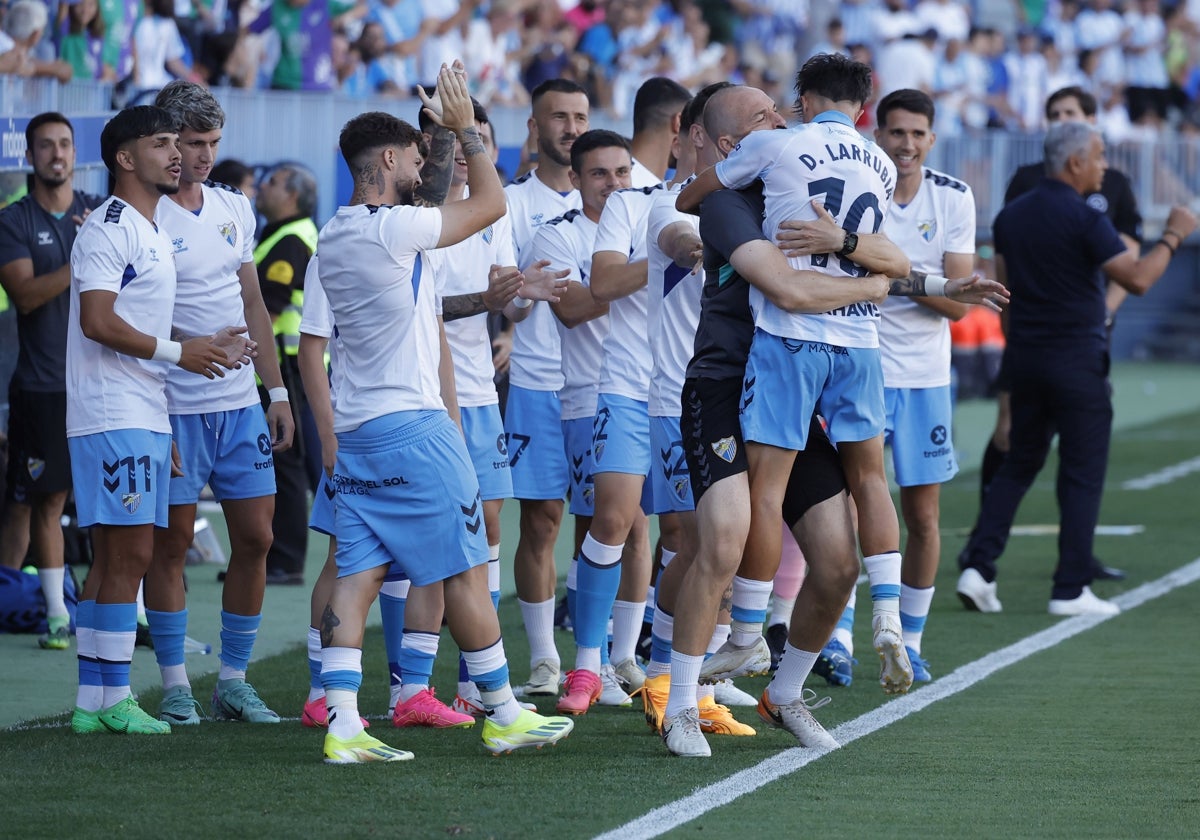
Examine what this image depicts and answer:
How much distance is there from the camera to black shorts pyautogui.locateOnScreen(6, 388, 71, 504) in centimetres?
931

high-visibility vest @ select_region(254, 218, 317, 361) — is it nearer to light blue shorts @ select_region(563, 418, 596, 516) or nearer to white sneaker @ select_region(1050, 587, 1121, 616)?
light blue shorts @ select_region(563, 418, 596, 516)

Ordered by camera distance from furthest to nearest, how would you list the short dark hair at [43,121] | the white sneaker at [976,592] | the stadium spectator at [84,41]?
the stadium spectator at [84,41], the white sneaker at [976,592], the short dark hair at [43,121]

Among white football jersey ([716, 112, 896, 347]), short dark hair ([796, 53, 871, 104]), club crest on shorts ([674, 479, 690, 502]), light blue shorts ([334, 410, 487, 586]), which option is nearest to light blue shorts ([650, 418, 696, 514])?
club crest on shorts ([674, 479, 690, 502])

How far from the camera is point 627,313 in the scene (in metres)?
7.67

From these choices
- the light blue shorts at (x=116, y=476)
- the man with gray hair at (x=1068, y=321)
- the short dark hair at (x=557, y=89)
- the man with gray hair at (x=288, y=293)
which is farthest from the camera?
the man with gray hair at (x=288, y=293)

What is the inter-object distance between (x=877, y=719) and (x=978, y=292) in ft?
5.53

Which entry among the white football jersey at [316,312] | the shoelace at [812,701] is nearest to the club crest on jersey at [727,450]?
the shoelace at [812,701]

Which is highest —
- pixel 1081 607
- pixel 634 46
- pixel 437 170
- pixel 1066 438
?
pixel 634 46

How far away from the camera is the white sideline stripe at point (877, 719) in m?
5.44

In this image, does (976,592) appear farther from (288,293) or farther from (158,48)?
(158,48)

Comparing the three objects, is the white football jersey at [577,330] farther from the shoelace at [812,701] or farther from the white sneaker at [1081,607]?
the white sneaker at [1081,607]

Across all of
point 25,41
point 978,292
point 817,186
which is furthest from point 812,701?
point 25,41

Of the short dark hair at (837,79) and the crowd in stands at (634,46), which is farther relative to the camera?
the crowd in stands at (634,46)

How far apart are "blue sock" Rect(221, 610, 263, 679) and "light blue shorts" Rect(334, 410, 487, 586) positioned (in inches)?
49.0
